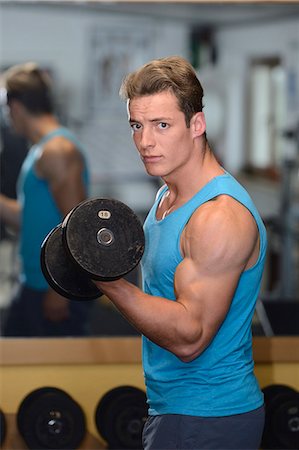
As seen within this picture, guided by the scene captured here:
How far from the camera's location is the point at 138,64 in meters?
3.97

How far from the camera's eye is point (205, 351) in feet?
5.17

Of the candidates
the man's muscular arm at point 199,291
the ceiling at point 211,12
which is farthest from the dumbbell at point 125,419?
the ceiling at point 211,12

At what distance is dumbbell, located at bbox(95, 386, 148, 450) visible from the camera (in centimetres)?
247

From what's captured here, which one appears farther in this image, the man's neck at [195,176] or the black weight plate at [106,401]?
the black weight plate at [106,401]

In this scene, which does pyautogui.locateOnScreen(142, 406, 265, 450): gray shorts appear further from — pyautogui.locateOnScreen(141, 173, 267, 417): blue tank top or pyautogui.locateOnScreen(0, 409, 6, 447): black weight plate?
pyautogui.locateOnScreen(0, 409, 6, 447): black weight plate

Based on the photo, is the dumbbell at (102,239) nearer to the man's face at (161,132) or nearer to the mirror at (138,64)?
the man's face at (161,132)

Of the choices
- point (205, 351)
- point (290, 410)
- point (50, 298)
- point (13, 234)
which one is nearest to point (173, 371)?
point (205, 351)

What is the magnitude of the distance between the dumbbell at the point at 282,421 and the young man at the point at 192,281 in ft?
2.68

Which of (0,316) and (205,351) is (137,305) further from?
(0,316)

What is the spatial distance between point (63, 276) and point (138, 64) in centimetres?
248

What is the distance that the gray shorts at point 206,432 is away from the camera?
158cm

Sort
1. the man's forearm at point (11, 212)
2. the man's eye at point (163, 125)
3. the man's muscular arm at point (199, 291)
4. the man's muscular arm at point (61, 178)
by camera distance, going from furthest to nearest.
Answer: the man's forearm at point (11, 212)
the man's muscular arm at point (61, 178)
the man's eye at point (163, 125)
the man's muscular arm at point (199, 291)

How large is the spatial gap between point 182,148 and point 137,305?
31cm

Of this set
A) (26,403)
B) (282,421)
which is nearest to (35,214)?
(26,403)
